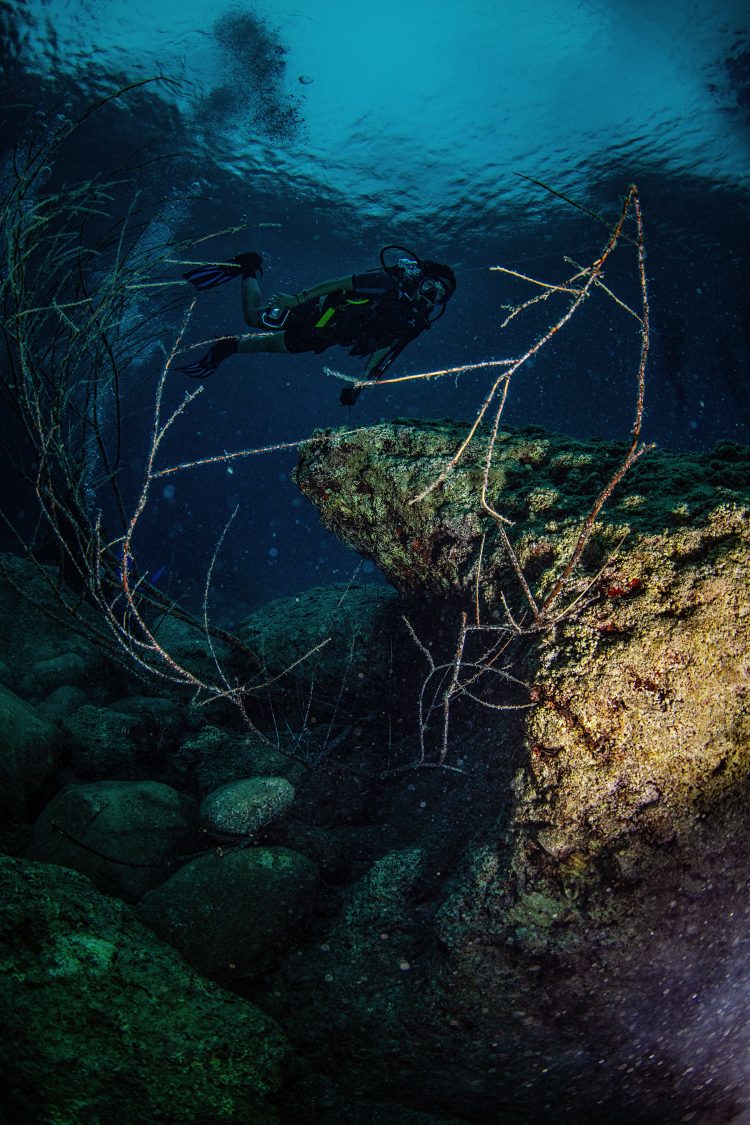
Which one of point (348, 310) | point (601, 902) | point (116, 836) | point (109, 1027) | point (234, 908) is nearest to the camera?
point (109, 1027)

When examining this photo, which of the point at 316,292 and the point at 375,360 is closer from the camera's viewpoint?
the point at 375,360

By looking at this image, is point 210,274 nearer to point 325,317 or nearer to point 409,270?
point 325,317

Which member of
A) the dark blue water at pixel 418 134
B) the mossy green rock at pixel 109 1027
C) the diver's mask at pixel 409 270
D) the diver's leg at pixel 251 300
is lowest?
the mossy green rock at pixel 109 1027

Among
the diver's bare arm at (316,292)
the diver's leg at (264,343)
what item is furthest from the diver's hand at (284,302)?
the diver's leg at (264,343)

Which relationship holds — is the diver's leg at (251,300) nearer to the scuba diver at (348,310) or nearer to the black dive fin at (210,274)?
the scuba diver at (348,310)

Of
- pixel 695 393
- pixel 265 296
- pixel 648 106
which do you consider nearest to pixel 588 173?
pixel 648 106

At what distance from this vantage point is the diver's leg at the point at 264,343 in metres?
7.15

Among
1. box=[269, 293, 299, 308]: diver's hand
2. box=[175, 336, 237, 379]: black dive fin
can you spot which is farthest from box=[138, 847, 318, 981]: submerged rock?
box=[269, 293, 299, 308]: diver's hand

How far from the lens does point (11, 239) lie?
3178 millimetres

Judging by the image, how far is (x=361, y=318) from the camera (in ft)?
23.6

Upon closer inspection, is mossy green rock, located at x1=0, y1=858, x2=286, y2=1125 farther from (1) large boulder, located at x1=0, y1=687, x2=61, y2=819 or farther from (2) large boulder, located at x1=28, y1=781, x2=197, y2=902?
(1) large boulder, located at x1=0, y1=687, x2=61, y2=819

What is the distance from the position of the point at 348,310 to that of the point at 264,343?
127 centimetres

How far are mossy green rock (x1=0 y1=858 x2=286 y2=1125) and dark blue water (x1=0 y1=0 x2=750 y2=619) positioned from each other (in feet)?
17.3

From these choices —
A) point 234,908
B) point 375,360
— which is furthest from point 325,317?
point 234,908
